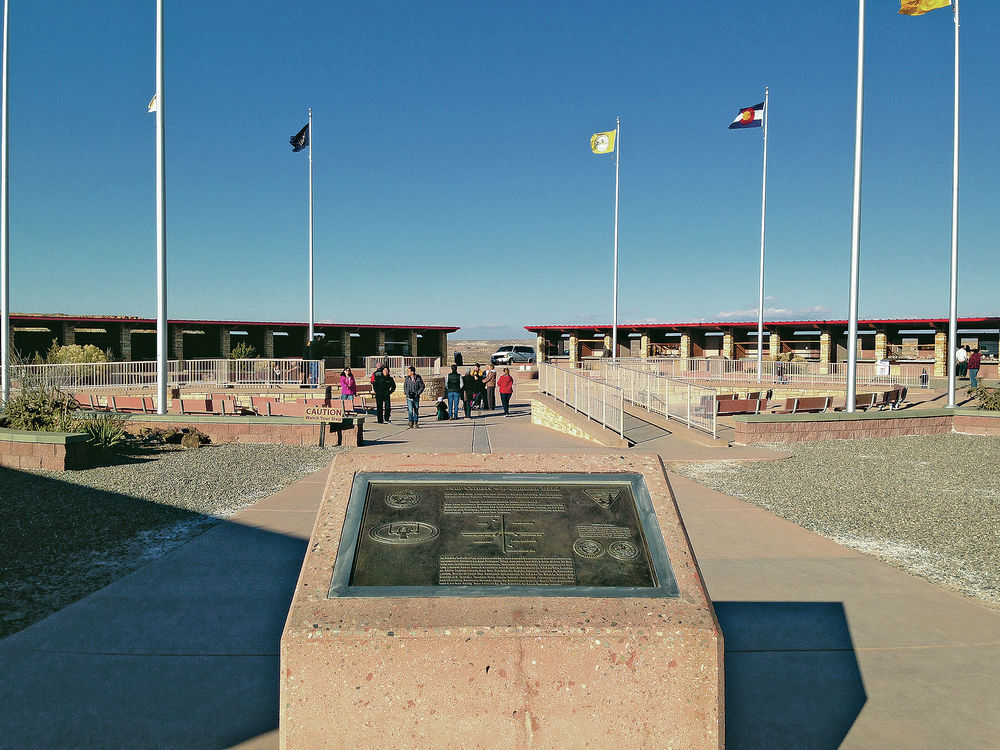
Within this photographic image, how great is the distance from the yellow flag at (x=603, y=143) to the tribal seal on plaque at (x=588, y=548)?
→ 92.5 ft

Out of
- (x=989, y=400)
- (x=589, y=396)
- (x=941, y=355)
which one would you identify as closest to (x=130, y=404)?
(x=589, y=396)

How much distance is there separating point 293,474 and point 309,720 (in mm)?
8258

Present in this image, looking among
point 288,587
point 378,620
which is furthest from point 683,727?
point 288,587

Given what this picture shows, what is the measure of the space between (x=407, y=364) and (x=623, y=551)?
28.2 metres

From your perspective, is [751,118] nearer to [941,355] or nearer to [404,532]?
[941,355]

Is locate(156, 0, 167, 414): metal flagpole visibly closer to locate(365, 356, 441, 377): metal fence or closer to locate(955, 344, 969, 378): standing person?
locate(365, 356, 441, 377): metal fence

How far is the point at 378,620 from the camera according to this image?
115 inches

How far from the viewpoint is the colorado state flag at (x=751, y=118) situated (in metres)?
27.2

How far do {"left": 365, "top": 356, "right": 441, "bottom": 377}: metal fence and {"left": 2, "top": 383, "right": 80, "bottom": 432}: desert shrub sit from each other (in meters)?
17.6

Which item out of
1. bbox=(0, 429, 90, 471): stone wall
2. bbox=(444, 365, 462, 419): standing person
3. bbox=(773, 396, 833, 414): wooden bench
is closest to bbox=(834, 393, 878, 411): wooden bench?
bbox=(773, 396, 833, 414): wooden bench

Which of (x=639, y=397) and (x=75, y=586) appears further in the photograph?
(x=639, y=397)

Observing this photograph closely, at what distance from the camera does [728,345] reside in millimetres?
43688

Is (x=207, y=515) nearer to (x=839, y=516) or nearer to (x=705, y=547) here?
(x=705, y=547)

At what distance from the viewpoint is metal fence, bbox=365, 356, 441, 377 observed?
30406mm
